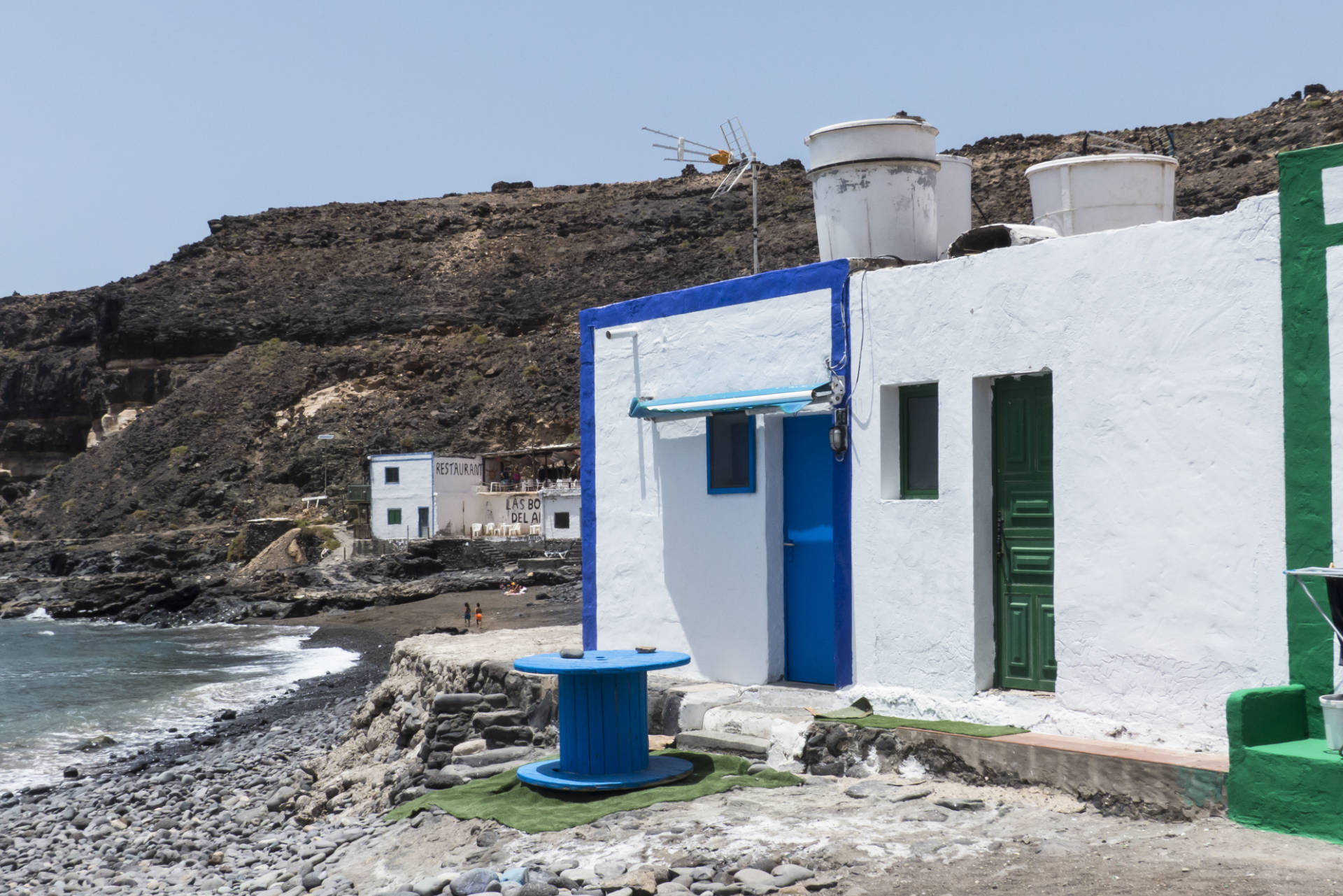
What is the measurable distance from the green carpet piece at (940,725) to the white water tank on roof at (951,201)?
5094 millimetres

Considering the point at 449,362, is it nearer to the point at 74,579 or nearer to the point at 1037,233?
the point at 74,579

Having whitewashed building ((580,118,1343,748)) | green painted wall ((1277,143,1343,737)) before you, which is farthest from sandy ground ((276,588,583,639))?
green painted wall ((1277,143,1343,737))

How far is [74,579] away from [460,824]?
5445 cm

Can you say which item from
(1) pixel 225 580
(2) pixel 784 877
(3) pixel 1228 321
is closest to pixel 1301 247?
(3) pixel 1228 321

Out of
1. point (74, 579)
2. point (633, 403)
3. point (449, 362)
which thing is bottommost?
point (74, 579)

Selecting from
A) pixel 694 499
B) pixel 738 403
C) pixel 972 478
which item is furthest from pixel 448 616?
pixel 972 478

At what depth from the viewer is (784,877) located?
→ 6047mm

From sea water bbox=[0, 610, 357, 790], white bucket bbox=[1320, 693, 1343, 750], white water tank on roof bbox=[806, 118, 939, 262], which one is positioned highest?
white water tank on roof bbox=[806, 118, 939, 262]

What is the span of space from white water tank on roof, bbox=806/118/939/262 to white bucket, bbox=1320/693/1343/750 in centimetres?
498

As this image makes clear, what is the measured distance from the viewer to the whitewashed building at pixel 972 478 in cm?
729

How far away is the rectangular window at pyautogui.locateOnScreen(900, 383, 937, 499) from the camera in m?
9.18

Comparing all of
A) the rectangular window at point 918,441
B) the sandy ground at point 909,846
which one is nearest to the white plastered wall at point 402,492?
the rectangular window at point 918,441

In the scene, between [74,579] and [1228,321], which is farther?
[74,579]

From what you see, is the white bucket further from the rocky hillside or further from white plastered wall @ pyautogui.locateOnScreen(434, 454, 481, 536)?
the rocky hillside
